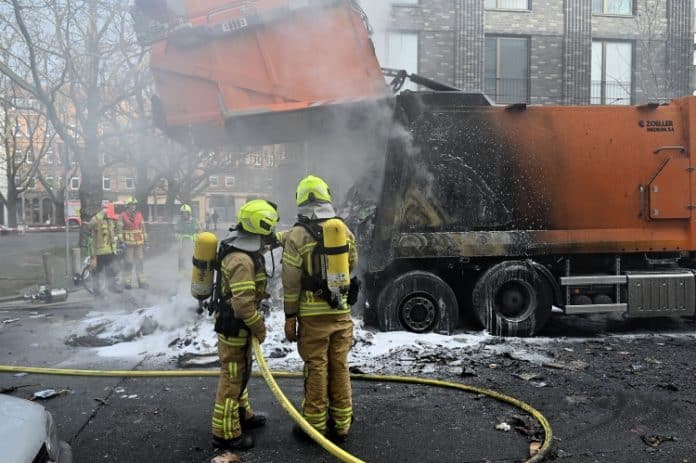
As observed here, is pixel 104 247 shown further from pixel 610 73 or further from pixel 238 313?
pixel 610 73

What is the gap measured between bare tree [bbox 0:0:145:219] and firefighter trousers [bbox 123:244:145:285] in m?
1.59

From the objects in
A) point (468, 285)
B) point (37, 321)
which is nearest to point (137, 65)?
point (37, 321)

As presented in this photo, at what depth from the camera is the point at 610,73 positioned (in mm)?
15984

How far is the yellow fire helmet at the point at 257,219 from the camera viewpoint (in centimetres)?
354

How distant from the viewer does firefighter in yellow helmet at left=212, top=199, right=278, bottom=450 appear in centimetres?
342

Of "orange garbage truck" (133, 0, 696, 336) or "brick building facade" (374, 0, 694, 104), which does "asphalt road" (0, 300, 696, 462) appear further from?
"brick building facade" (374, 0, 694, 104)

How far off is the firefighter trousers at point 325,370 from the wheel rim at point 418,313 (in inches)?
102

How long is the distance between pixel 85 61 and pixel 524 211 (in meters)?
9.33

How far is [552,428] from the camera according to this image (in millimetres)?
3861

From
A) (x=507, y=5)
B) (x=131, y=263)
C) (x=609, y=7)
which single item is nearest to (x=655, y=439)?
(x=131, y=263)

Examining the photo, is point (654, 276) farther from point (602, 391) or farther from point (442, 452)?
point (442, 452)

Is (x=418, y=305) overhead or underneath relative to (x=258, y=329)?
underneath

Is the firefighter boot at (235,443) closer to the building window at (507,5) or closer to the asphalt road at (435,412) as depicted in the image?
the asphalt road at (435,412)

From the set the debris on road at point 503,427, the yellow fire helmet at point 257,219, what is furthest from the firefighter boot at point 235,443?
the debris on road at point 503,427
